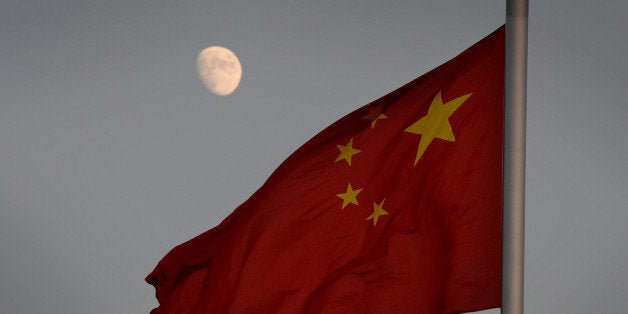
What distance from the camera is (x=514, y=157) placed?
803cm

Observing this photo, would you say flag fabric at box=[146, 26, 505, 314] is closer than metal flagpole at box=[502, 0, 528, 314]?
No

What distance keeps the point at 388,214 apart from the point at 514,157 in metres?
2.18

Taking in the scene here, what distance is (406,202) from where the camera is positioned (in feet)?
31.9

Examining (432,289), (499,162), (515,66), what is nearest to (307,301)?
(432,289)

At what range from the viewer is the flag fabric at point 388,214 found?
9.26 meters

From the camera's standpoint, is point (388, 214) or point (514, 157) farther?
point (388, 214)

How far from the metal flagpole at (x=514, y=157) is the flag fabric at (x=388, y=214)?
89 cm

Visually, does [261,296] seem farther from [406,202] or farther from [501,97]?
[501,97]

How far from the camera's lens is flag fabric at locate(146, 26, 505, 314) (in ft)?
30.4

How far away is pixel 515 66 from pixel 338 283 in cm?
345

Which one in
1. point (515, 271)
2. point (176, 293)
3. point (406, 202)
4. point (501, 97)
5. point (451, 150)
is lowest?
point (176, 293)

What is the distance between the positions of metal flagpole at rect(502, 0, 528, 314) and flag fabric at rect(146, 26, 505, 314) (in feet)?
2.91

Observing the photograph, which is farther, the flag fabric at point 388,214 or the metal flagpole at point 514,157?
the flag fabric at point 388,214

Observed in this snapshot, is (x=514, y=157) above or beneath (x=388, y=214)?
above
